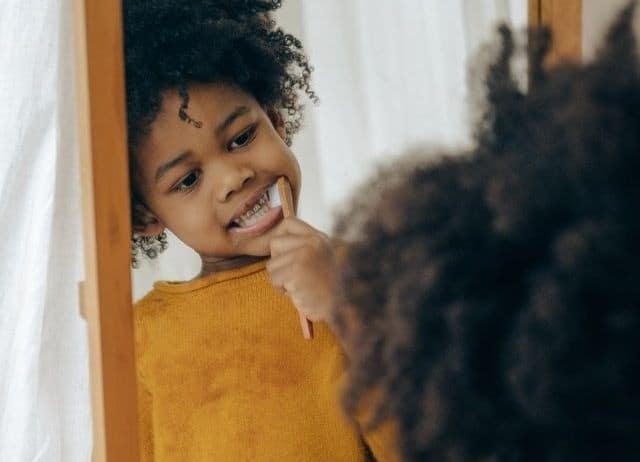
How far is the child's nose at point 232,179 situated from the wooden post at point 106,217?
85 mm

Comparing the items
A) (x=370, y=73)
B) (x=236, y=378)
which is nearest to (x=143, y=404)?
(x=236, y=378)

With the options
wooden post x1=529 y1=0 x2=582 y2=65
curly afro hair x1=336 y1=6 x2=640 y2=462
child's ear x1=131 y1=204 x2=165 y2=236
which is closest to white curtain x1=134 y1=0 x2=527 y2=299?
wooden post x1=529 y1=0 x2=582 y2=65

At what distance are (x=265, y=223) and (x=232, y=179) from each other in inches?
1.8

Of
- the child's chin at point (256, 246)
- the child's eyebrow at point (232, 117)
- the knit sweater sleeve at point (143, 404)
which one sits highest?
the child's eyebrow at point (232, 117)

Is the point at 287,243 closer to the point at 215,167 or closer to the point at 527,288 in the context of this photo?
the point at 215,167

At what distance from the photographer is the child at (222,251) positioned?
0.59 m

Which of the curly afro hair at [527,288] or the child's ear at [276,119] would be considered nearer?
the curly afro hair at [527,288]

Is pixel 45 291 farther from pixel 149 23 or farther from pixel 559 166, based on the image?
pixel 559 166

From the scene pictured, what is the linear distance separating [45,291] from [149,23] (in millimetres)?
218

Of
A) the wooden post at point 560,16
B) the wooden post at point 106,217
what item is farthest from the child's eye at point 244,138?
the wooden post at point 560,16

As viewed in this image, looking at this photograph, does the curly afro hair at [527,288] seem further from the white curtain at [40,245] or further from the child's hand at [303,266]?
the white curtain at [40,245]

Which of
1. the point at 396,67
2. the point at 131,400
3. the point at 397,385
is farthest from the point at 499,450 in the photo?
the point at 396,67

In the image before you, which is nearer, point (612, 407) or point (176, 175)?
point (612, 407)

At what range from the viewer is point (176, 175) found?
1.96 feet
